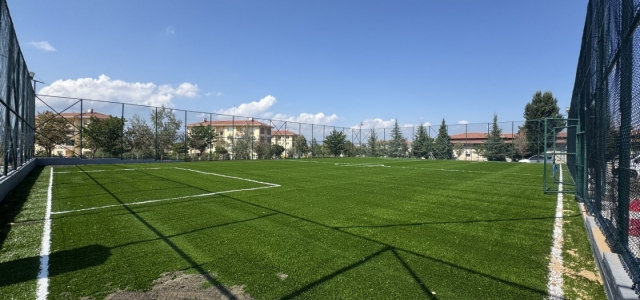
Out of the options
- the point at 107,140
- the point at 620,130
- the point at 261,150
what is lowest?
the point at 261,150

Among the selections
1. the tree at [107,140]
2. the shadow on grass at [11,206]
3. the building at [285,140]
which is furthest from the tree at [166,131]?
the shadow on grass at [11,206]

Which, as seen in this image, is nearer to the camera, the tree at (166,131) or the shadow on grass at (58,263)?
the shadow on grass at (58,263)

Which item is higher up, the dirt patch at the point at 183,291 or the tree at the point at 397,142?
the tree at the point at 397,142

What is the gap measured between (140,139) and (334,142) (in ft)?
71.8

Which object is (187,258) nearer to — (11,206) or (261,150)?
(11,206)

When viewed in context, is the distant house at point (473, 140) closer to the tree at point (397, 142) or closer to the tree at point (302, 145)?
the tree at point (397, 142)

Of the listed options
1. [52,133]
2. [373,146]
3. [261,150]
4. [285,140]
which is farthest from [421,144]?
[52,133]

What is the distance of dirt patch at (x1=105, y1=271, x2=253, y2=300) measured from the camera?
262 centimetres

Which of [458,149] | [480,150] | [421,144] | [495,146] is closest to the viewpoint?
[495,146]

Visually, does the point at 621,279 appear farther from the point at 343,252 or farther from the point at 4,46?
the point at 4,46

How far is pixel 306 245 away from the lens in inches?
156

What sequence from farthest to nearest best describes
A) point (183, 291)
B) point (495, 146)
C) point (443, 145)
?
point (443, 145) → point (495, 146) → point (183, 291)

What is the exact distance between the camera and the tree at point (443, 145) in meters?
35.4

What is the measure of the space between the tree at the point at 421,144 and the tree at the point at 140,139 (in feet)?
102
